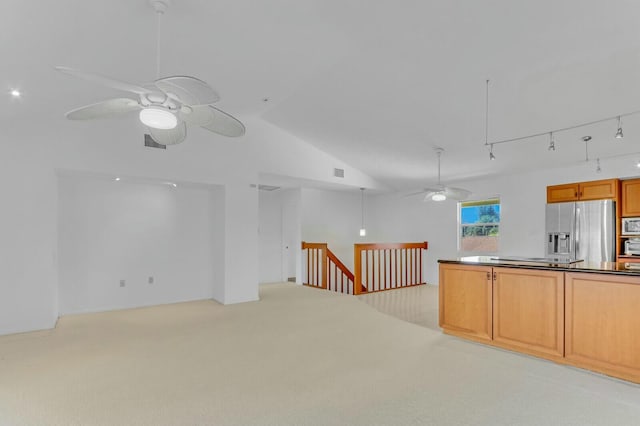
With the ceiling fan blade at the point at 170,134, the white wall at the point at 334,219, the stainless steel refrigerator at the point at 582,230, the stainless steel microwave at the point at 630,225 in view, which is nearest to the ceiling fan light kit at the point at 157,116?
the ceiling fan blade at the point at 170,134

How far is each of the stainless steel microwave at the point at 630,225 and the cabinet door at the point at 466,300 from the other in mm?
2835

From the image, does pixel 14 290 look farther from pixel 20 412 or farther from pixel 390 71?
pixel 390 71

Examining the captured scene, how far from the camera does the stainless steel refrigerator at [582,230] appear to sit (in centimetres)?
487

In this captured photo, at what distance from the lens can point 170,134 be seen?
270cm

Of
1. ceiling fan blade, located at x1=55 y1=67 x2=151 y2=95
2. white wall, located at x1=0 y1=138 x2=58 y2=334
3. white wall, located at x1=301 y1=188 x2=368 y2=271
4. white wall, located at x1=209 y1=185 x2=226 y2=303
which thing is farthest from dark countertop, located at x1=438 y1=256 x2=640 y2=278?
white wall, located at x1=0 y1=138 x2=58 y2=334

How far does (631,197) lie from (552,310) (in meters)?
3.09

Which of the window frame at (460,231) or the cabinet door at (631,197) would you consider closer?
the cabinet door at (631,197)

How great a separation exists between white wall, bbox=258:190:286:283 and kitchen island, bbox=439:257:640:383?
478 cm

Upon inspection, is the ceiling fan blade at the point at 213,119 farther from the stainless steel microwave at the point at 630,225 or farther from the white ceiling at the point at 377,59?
the stainless steel microwave at the point at 630,225

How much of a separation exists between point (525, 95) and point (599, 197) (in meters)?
2.64

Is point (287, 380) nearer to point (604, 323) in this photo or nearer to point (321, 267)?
point (604, 323)

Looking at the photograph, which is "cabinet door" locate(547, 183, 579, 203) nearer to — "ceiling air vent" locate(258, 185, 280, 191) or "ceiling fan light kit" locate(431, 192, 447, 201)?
"ceiling fan light kit" locate(431, 192, 447, 201)

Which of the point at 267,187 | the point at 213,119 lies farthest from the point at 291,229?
the point at 213,119

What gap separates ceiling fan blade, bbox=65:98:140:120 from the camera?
2.29 metres
